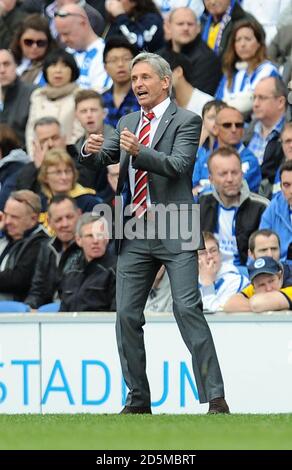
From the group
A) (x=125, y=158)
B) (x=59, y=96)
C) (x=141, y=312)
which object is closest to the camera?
(x=125, y=158)

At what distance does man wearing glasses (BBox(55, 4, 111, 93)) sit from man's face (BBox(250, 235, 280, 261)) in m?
4.04

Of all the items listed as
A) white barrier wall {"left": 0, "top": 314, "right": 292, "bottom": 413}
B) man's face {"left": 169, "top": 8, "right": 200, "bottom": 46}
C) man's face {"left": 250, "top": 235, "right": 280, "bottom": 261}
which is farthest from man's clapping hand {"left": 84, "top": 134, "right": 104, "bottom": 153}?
man's face {"left": 169, "top": 8, "right": 200, "bottom": 46}

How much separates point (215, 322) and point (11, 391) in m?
1.87

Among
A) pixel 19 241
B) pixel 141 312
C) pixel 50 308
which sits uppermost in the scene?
pixel 19 241

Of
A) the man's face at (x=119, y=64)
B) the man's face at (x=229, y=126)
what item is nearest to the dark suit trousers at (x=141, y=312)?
the man's face at (x=229, y=126)

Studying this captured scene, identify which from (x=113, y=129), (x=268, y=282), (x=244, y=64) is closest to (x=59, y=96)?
(x=113, y=129)

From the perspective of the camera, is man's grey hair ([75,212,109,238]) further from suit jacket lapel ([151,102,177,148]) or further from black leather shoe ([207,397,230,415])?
black leather shoe ([207,397,230,415])

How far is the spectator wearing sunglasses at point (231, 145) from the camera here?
1387 centimetres

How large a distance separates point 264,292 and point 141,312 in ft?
9.67

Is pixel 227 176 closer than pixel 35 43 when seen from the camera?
Yes

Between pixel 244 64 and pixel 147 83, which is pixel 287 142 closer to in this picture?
pixel 244 64

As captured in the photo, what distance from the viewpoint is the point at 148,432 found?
788cm

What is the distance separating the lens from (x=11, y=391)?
1224 cm

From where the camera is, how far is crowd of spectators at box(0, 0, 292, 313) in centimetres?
1288
